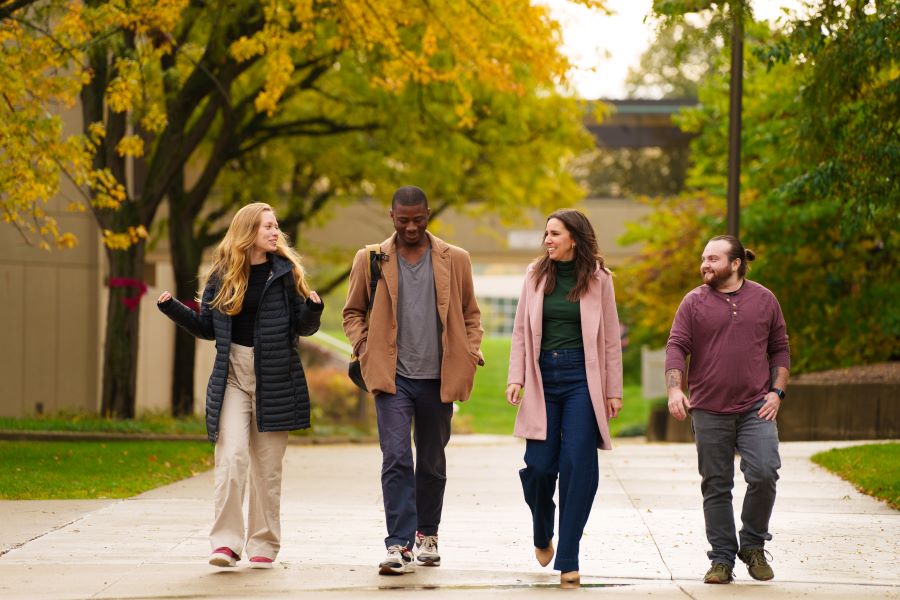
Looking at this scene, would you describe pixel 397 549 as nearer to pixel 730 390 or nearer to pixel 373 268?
pixel 373 268

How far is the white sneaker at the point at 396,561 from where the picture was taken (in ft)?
24.4

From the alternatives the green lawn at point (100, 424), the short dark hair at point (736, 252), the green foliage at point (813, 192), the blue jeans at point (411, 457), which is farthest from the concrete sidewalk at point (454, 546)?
the green lawn at point (100, 424)

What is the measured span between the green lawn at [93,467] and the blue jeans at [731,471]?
5458mm

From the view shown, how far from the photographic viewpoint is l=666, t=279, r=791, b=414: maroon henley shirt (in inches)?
295

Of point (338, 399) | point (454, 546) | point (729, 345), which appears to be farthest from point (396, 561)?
point (338, 399)

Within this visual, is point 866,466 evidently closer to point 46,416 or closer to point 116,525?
point 116,525

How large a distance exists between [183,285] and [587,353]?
54.5 ft

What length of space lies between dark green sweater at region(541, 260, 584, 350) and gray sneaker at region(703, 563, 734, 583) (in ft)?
4.30

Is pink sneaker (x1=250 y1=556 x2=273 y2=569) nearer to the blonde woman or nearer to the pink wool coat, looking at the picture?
the blonde woman

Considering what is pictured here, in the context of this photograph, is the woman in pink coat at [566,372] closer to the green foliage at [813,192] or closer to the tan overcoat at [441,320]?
the tan overcoat at [441,320]

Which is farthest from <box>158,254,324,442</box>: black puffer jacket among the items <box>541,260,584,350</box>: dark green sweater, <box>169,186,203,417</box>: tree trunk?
<box>169,186,203,417</box>: tree trunk

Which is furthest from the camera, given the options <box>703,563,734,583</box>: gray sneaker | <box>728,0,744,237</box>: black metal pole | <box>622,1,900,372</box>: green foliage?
<box>728,0,744,237</box>: black metal pole

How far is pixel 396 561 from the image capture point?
744 centimetres

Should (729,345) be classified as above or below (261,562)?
above
